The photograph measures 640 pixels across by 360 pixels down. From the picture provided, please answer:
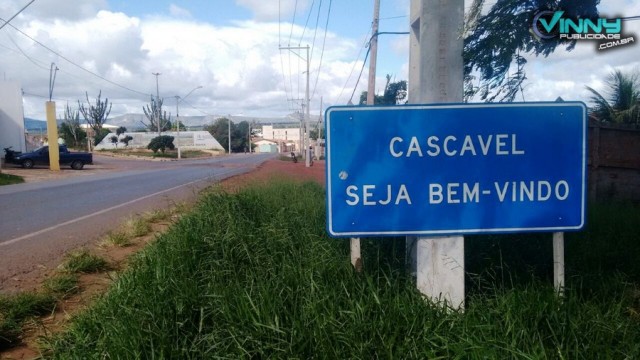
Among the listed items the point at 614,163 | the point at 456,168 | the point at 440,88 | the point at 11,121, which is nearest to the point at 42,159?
the point at 11,121

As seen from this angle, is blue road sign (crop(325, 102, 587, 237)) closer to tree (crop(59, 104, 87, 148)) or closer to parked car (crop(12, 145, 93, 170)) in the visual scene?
parked car (crop(12, 145, 93, 170))

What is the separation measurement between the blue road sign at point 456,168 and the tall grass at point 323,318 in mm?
433

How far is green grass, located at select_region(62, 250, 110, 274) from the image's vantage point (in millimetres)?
4977

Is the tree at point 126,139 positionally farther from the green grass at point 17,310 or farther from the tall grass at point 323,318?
the tall grass at point 323,318

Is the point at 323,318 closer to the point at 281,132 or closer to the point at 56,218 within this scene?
the point at 56,218

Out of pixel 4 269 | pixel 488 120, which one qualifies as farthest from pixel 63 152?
pixel 488 120

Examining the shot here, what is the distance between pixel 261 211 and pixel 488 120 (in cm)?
339

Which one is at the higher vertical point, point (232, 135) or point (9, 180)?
point (232, 135)

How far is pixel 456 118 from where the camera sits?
3006 mm

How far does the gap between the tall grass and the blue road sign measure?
1.42 ft

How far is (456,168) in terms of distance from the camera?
3.01 metres

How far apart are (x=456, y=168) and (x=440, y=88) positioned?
799 mm

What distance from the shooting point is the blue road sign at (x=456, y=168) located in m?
3.00

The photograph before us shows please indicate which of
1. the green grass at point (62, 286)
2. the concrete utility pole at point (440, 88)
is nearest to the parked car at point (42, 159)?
the green grass at point (62, 286)
